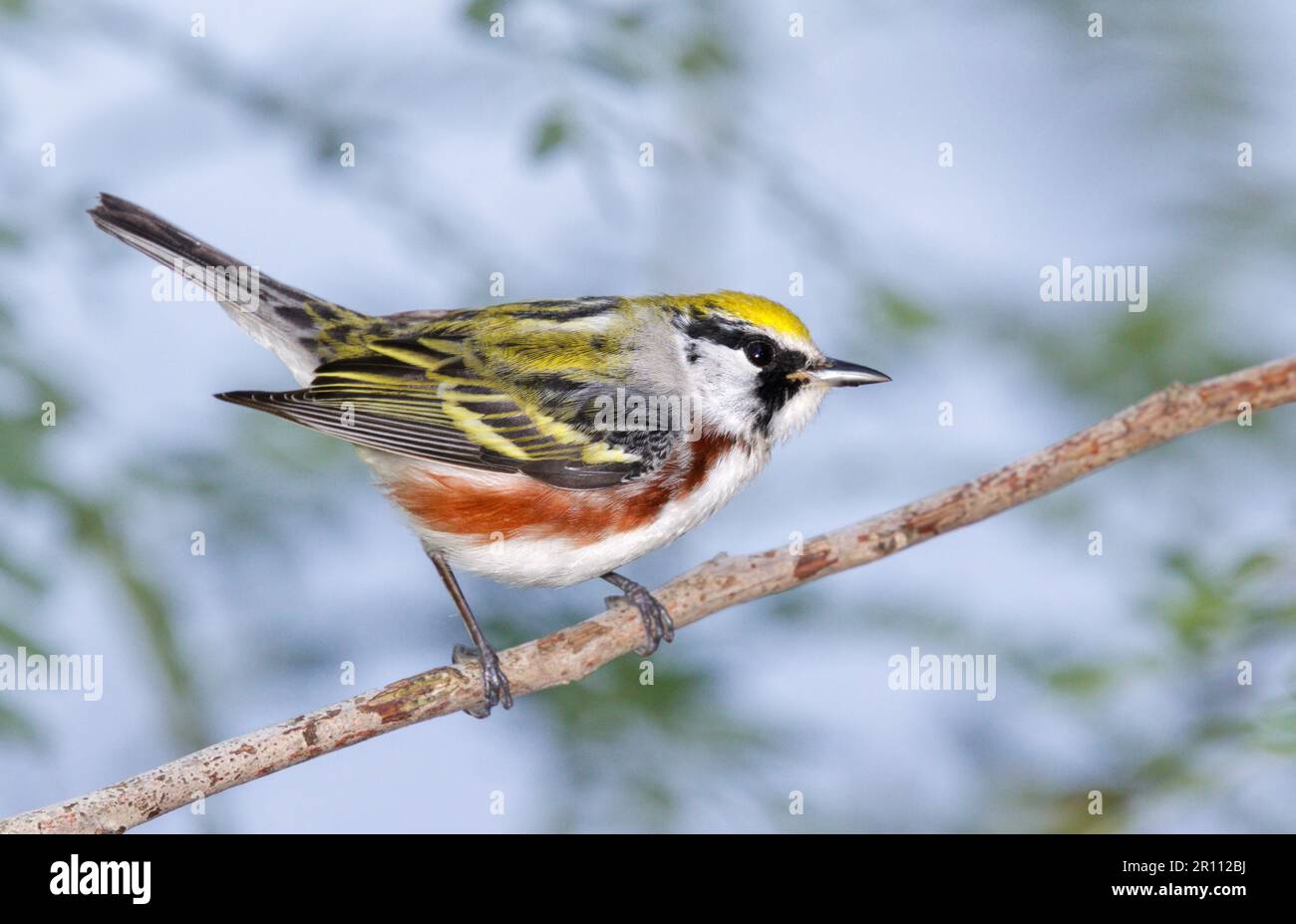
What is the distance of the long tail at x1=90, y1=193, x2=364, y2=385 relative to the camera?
18.8 feet

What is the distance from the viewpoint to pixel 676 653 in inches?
213

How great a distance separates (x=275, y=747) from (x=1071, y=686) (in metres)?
2.51

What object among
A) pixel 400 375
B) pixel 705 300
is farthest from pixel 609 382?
pixel 400 375

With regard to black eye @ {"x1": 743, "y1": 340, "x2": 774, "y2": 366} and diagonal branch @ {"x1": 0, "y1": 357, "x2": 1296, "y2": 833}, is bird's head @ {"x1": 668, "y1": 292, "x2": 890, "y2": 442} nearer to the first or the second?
black eye @ {"x1": 743, "y1": 340, "x2": 774, "y2": 366}

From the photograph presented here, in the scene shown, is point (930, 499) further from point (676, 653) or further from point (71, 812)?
point (71, 812)

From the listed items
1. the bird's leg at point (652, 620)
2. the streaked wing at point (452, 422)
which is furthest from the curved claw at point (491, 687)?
the streaked wing at point (452, 422)

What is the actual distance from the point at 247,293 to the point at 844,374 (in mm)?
2774

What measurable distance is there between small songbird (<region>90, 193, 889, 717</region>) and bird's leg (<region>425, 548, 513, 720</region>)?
1 centimetres

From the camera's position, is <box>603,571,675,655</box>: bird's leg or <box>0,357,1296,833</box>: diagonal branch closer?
<box>0,357,1296,833</box>: diagonal branch

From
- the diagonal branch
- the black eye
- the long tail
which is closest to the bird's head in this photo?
the black eye

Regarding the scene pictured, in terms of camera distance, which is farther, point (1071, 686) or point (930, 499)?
point (930, 499)

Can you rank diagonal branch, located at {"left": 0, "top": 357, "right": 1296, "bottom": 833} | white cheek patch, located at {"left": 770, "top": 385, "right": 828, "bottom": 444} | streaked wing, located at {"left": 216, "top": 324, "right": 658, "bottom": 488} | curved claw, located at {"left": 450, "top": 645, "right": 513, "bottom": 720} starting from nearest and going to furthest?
diagonal branch, located at {"left": 0, "top": 357, "right": 1296, "bottom": 833} < curved claw, located at {"left": 450, "top": 645, "right": 513, "bottom": 720} < streaked wing, located at {"left": 216, "top": 324, "right": 658, "bottom": 488} < white cheek patch, located at {"left": 770, "top": 385, "right": 828, "bottom": 444}

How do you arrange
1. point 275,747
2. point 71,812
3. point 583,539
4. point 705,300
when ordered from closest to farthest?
point 71,812 → point 275,747 → point 583,539 → point 705,300

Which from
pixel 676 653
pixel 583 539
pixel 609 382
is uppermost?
pixel 609 382
